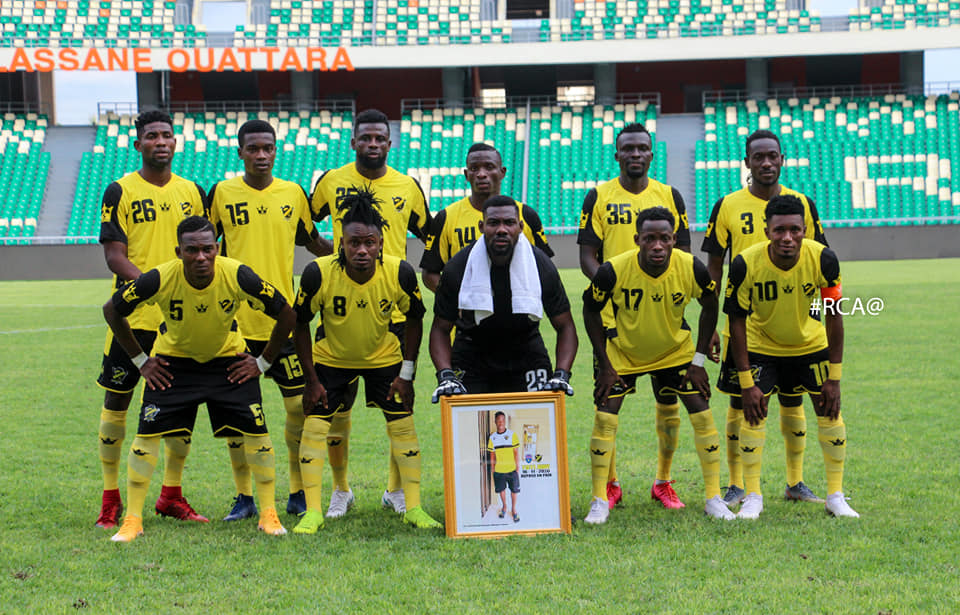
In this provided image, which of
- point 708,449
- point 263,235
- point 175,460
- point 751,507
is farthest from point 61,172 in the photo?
point 751,507

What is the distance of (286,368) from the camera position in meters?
5.98

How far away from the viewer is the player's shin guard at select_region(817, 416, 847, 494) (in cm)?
568

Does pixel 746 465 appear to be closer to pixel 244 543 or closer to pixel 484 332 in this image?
pixel 484 332

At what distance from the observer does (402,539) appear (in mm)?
5199

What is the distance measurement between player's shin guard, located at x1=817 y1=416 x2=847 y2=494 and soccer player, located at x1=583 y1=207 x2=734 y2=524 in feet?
2.08

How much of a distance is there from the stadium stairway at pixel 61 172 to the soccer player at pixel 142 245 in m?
27.1

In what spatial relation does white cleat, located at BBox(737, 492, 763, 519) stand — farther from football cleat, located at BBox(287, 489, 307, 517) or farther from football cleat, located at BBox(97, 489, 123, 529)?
football cleat, located at BBox(97, 489, 123, 529)

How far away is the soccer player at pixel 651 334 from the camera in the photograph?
5641mm

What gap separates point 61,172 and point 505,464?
105ft

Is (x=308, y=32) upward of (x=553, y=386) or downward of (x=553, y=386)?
upward

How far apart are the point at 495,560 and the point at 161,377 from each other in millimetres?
2090

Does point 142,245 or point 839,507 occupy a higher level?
point 142,245

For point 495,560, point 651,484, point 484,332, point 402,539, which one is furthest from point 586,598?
point 651,484

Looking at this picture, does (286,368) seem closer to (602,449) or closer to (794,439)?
(602,449)
